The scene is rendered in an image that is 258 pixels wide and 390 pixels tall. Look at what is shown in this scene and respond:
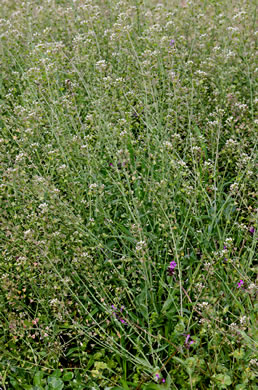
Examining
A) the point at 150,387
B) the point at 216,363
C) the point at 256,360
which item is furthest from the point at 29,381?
the point at 256,360

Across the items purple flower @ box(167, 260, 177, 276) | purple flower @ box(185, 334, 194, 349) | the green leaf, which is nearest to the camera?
the green leaf

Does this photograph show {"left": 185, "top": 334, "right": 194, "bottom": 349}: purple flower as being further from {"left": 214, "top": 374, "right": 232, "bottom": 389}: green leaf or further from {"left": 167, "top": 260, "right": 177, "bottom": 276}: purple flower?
{"left": 167, "top": 260, "right": 177, "bottom": 276}: purple flower

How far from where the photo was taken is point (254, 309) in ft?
8.49

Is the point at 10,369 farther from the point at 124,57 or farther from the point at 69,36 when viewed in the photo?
the point at 69,36

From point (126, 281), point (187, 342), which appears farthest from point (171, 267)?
point (187, 342)

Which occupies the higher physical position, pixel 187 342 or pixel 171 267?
pixel 171 267

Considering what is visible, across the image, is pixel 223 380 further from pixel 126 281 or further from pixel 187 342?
pixel 126 281

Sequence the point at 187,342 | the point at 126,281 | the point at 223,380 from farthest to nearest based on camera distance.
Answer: the point at 126,281 < the point at 187,342 < the point at 223,380

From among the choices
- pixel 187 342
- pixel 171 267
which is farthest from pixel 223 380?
pixel 171 267

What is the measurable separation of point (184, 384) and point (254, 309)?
546 millimetres

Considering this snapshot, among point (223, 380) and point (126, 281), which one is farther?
point (126, 281)

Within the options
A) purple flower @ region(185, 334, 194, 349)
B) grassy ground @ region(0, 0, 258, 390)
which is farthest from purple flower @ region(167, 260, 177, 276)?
purple flower @ region(185, 334, 194, 349)

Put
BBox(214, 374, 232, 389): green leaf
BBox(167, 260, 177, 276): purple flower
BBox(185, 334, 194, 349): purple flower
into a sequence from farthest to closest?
BBox(167, 260, 177, 276): purple flower, BBox(185, 334, 194, 349): purple flower, BBox(214, 374, 232, 389): green leaf

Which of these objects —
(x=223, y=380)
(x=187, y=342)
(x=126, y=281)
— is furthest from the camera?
(x=126, y=281)
